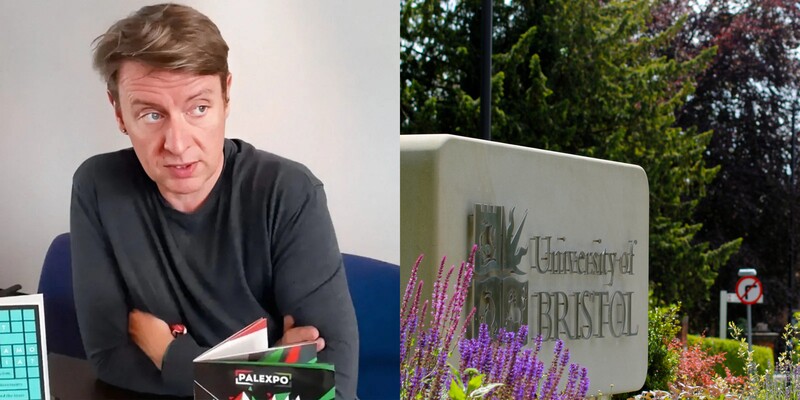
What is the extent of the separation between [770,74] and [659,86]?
4.05 meters

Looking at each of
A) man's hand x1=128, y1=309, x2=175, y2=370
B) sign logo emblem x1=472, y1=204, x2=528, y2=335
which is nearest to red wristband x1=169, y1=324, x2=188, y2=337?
man's hand x1=128, y1=309, x2=175, y2=370

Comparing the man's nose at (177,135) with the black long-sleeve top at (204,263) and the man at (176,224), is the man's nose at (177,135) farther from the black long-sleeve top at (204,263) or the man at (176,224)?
the black long-sleeve top at (204,263)

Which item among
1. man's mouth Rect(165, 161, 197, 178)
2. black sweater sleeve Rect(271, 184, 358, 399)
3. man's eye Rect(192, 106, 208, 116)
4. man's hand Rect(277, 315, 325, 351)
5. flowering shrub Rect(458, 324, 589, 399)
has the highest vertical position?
man's eye Rect(192, 106, 208, 116)

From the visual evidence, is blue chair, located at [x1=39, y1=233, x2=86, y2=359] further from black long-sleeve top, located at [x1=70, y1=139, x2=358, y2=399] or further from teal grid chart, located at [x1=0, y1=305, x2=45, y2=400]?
teal grid chart, located at [x1=0, y1=305, x2=45, y2=400]

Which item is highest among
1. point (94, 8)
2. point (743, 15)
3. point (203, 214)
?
point (743, 15)

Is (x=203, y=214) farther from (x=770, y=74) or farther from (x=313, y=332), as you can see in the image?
Answer: (x=770, y=74)

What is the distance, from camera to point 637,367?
31.4ft

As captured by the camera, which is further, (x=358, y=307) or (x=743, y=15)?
(x=743, y=15)

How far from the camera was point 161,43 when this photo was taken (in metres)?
3.27

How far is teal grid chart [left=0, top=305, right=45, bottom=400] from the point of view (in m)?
2.98

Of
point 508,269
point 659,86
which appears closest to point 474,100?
point 659,86

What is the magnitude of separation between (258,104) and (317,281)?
1.96ft

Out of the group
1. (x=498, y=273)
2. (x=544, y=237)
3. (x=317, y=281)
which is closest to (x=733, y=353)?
(x=544, y=237)

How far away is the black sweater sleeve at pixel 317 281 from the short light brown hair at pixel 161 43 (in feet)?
1.67
